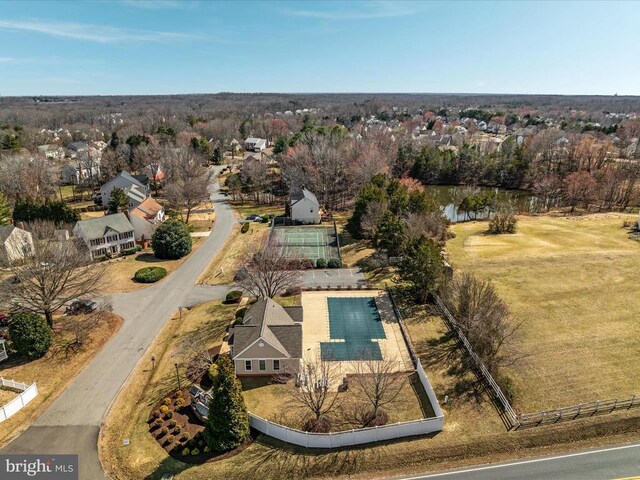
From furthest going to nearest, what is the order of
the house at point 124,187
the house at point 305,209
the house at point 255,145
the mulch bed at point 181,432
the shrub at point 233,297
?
1. the house at point 255,145
2. the house at point 124,187
3. the house at point 305,209
4. the shrub at point 233,297
5. the mulch bed at point 181,432

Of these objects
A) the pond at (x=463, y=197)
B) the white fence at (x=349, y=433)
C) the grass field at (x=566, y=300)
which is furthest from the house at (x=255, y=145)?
the white fence at (x=349, y=433)

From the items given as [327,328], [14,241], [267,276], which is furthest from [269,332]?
[14,241]

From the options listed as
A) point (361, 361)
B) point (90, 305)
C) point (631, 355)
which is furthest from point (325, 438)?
point (90, 305)

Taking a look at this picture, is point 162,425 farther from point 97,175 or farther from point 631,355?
point 97,175

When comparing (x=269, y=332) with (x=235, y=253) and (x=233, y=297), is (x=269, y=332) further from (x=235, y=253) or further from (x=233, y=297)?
(x=235, y=253)

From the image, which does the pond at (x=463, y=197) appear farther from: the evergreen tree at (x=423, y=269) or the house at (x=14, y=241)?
the house at (x=14, y=241)

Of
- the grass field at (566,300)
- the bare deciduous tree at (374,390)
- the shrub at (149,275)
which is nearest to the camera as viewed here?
the bare deciduous tree at (374,390)
